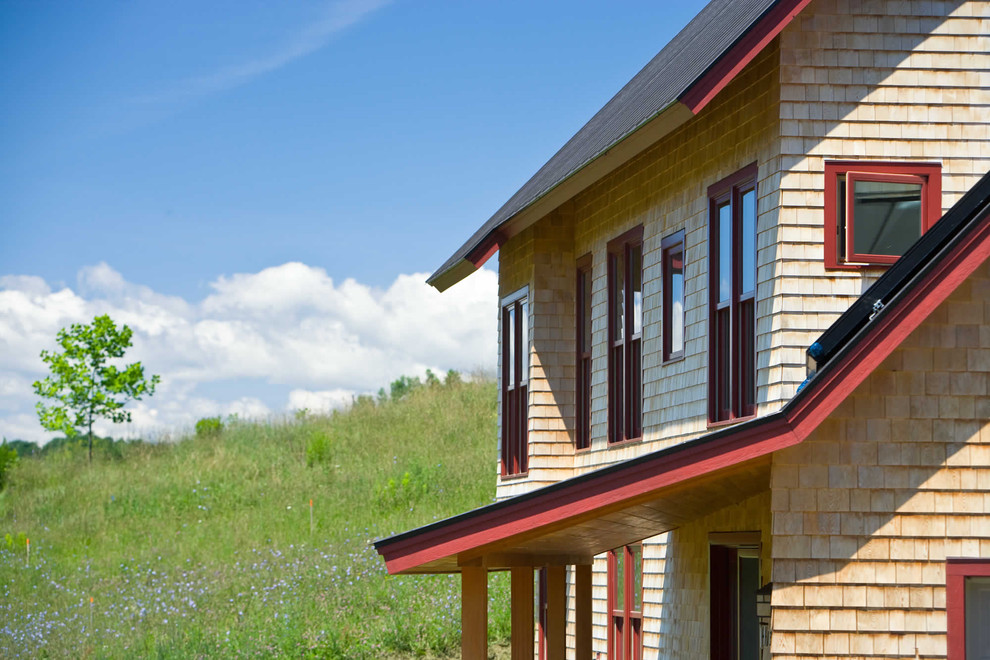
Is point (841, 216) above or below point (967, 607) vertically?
above

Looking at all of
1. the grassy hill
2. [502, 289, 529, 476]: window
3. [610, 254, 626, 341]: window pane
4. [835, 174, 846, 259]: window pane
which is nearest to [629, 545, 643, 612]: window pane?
[610, 254, 626, 341]: window pane

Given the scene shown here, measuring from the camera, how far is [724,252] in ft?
40.8

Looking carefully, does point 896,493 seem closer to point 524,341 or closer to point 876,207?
point 876,207

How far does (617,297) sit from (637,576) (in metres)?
3.50

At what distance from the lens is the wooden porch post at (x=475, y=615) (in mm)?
9484

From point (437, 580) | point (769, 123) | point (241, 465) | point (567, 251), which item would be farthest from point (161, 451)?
point (769, 123)

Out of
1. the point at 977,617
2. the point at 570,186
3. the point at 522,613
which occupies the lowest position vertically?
the point at 522,613

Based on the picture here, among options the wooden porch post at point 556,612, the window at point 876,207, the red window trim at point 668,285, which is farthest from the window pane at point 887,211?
the wooden porch post at point 556,612

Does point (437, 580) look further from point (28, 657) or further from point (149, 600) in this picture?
point (28, 657)

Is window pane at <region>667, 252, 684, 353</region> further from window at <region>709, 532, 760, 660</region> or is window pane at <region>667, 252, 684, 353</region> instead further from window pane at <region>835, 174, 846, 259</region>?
window pane at <region>835, 174, 846, 259</region>

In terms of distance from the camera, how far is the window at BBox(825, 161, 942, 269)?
1083cm

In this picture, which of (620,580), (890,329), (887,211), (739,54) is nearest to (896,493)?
(890,329)

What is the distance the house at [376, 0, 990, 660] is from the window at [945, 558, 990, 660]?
2 centimetres

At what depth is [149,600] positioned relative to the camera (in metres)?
27.8
